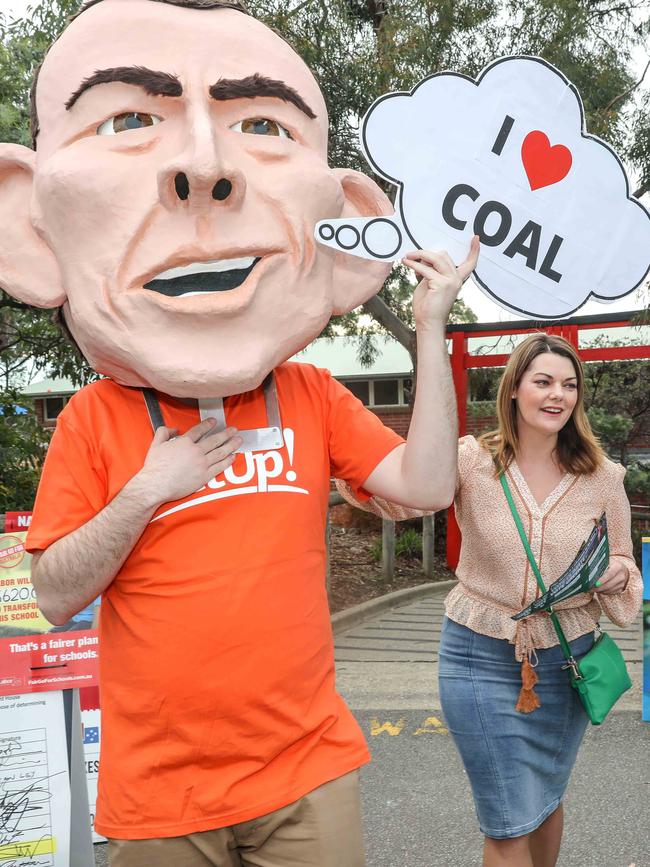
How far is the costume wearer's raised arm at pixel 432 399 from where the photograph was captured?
1781mm

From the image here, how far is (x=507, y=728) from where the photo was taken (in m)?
2.34

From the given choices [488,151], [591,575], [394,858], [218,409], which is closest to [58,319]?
[218,409]

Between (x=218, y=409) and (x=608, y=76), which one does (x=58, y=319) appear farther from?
(x=608, y=76)

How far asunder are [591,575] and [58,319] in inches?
60.9

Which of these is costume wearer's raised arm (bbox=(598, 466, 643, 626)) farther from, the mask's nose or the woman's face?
the mask's nose

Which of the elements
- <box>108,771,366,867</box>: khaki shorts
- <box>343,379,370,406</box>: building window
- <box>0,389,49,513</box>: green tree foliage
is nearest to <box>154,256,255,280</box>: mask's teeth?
<box>108,771,366,867</box>: khaki shorts

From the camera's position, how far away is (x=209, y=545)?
169cm

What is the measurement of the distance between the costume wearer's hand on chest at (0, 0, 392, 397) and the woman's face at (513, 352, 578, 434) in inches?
35.2

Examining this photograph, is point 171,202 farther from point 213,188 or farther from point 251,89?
point 251,89

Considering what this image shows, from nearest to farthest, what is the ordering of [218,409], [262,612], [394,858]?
1. [262,612]
2. [218,409]
3. [394,858]

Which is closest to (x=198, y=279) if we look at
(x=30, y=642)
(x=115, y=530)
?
(x=115, y=530)

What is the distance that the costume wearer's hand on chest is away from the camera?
1.71 m

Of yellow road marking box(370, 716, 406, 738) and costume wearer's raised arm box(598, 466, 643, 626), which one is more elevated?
costume wearer's raised arm box(598, 466, 643, 626)

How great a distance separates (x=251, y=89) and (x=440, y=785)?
303cm
